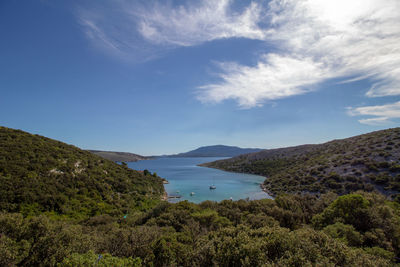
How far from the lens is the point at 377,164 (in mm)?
30391

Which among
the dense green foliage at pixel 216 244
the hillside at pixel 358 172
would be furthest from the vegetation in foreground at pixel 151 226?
the hillside at pixel 358 172

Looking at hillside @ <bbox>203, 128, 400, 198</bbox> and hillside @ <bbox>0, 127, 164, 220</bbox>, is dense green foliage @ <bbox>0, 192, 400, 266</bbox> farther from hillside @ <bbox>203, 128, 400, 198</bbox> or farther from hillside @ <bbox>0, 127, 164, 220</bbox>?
hillside @ <bbox>203, 128, 400, 198</bbox>

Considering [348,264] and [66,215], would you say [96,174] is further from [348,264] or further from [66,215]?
[348,264]

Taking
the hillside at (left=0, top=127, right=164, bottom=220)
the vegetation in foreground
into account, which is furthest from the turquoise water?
the vegetation in foreground

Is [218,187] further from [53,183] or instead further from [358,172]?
[53,183]

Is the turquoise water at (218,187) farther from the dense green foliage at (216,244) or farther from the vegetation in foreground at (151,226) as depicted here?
the dense green foliage at (216,244)

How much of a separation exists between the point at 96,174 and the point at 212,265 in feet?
87.3

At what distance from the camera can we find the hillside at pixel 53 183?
672 inches

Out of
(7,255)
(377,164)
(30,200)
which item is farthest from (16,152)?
(377,164)

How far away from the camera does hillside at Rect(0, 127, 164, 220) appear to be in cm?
1708

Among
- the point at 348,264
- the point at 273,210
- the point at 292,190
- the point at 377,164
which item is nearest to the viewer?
the point at 348,264

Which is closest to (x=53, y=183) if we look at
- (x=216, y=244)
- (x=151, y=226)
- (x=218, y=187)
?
(x=151, y=226)

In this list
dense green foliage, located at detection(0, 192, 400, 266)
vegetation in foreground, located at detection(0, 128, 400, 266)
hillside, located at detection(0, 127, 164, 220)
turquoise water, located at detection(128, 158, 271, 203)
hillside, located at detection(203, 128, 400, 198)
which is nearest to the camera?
dense green foliage, located at detection(0, 192, 400, 266)

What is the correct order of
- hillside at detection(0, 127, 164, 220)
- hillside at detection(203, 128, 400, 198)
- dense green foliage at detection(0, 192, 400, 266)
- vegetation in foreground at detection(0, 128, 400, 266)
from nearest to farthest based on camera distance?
dense green foliage at detection(0, 192, 400, 266) → vegetation in foreground at detection(0, 128, 400, 266) → hillside at detection(0, 127, 164, 220) → hillside at detection(203, 128, 400, 198)
